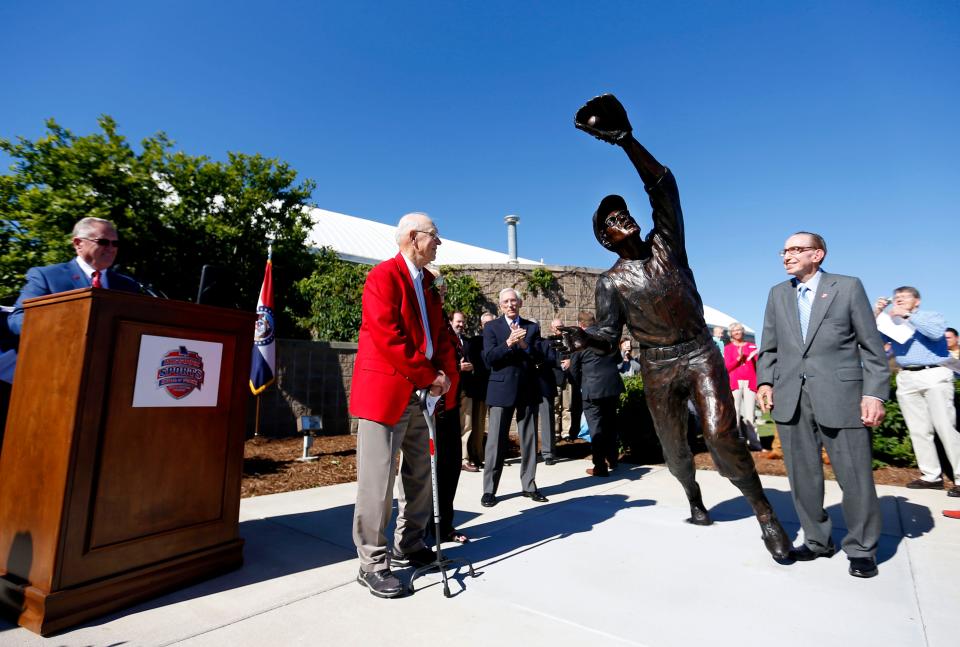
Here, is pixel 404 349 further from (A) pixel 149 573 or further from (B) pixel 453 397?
(A) pixel 149 573

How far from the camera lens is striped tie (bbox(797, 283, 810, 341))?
3.28 meters

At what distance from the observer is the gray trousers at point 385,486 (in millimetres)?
2727

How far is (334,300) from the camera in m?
10.7

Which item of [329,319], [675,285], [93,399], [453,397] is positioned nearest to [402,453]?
[453,397]

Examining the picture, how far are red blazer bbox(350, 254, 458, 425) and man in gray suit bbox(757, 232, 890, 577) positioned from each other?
2.39 metres

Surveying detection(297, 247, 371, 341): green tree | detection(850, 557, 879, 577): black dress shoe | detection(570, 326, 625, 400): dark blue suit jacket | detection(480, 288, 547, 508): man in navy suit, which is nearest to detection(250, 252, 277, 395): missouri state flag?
detection(297, 247, 371, 341): green tree

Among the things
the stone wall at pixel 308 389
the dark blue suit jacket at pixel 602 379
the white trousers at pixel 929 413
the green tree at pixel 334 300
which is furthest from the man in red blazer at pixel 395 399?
the green tree at pixel 334 300

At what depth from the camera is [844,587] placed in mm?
2719

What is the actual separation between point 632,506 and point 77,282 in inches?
181

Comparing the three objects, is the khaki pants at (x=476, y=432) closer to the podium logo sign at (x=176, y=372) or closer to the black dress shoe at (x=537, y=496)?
the black dress shoe at (x=537, y=496)

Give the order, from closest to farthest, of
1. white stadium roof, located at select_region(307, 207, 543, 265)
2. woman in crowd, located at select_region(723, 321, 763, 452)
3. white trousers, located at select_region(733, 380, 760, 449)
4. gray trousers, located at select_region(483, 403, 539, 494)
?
1. gray trousers, located at select_region(483, 403, 539, 494)
2. woman in crowd, located at select_region(723, 321, 763, 452)
3. white trousers, located at select_region(733, 380, 760, 449)
4. white stadium roof, located at select_region(307, 207, 543, 265)

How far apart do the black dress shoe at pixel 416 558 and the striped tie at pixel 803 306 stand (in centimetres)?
281

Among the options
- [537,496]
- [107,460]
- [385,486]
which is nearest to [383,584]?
[385,486]

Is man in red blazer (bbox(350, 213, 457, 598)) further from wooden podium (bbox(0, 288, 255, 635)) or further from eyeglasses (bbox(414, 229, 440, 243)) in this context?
wooden podium (bbox(0, 288, 255, 635))
